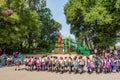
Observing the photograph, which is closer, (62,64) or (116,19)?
(62,64)

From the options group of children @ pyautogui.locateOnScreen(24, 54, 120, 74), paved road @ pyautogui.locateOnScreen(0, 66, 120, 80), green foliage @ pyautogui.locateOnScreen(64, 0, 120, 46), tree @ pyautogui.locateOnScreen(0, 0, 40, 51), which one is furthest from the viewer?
green foliage @ pyautogui.locateOnScreen(64, 0, 120, 46)

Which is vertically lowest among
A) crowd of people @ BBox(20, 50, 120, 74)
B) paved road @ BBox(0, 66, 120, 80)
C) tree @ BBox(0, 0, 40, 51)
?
paved road @ BBox(0, 66, 120, 80)

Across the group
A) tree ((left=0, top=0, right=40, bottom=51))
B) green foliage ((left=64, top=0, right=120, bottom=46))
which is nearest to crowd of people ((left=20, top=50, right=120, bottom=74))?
tree ((left=0, top=0, right=40, bottom=51))

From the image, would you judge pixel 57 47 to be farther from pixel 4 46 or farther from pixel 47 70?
pixel 47 70

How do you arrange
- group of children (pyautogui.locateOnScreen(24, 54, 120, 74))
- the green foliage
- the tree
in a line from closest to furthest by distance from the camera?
group of children (pyautogui.locateOnScreen(24, 54, 120, 74)), the tree, the green foliage

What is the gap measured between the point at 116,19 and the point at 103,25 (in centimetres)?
251

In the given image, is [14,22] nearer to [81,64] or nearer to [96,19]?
[96,19]

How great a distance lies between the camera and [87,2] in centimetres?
4622

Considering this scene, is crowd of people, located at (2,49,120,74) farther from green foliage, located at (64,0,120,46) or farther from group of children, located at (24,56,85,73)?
green foliage, located at (64,0,120,46)

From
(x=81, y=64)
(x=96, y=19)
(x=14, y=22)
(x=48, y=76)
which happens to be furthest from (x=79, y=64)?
(x=96, y=19)

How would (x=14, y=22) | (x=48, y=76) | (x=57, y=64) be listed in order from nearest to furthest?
(x=48, y=76) < (x=57, y=64) < (x=14, y=22)

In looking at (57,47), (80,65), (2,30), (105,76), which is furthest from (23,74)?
(57,47)

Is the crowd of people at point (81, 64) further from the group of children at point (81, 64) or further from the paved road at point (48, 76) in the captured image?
the paved road at point (48, 76)

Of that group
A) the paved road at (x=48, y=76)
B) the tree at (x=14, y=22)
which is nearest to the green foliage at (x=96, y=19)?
the tree at (x=14, y=22)
